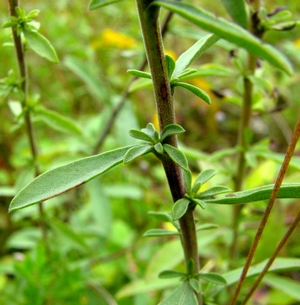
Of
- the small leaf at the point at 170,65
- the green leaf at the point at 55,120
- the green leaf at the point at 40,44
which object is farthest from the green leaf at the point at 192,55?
the green leaf at the point at 55,120

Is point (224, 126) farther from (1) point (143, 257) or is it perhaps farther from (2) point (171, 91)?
(2) point (171, 91)

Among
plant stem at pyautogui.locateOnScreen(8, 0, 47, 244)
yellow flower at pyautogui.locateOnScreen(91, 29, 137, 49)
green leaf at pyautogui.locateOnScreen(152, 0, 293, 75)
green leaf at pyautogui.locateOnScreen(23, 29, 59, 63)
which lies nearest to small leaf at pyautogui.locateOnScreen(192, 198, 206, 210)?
green leaf at pyautogui.locateOnScreen(152, 0, 293, 75)

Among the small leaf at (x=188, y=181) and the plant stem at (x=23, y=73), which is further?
the plant stem at (x=23, y=73)

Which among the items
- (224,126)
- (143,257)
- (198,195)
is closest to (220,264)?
(143,257)

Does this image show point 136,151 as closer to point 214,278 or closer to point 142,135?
point 142,135

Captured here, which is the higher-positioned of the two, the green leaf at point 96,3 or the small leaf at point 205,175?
the green leaf at point 96,3

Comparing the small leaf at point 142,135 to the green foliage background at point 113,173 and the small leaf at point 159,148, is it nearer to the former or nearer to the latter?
the small leaf at point 159,148

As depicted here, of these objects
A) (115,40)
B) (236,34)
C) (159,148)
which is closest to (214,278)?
(159,148)
